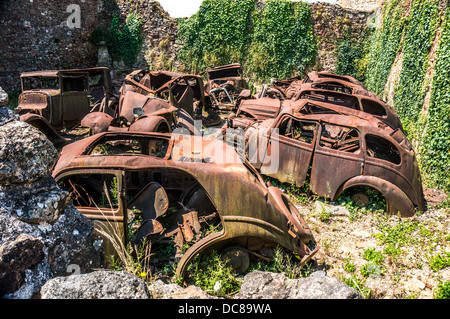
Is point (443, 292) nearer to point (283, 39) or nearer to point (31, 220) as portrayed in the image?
point (31, 220)

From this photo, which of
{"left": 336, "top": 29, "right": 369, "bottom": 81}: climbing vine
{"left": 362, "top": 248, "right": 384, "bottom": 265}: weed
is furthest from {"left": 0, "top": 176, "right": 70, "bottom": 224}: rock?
{"left": 336, "top": 29, "right": 369, "bottom": 81}: climbing vine

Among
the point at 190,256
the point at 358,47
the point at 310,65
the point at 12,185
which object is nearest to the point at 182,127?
the point at 190,256

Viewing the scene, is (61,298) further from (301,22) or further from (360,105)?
(301,22)

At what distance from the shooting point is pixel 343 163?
17.6 feet

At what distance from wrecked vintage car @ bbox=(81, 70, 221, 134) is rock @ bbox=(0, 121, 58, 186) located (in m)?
4.20

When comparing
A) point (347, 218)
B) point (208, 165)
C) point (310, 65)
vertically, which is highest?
point (310, 65)

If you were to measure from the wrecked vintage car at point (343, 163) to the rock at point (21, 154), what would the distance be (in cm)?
419

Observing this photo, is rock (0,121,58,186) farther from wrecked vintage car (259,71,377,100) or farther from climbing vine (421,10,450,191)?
wrecked vintage car (259,71,377,100)

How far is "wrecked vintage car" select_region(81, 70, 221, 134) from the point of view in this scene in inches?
277

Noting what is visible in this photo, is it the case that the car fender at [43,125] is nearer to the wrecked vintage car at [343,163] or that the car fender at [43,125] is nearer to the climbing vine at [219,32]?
the wrecked vintage car at [343,163]

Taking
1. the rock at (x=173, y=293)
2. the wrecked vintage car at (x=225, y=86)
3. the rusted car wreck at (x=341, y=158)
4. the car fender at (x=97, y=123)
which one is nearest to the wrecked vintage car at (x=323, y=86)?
the wrecked vintage car at (x=225, y=86)

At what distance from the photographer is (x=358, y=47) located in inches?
637

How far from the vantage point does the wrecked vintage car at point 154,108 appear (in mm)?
7043

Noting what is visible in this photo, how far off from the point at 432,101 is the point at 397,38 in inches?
199
